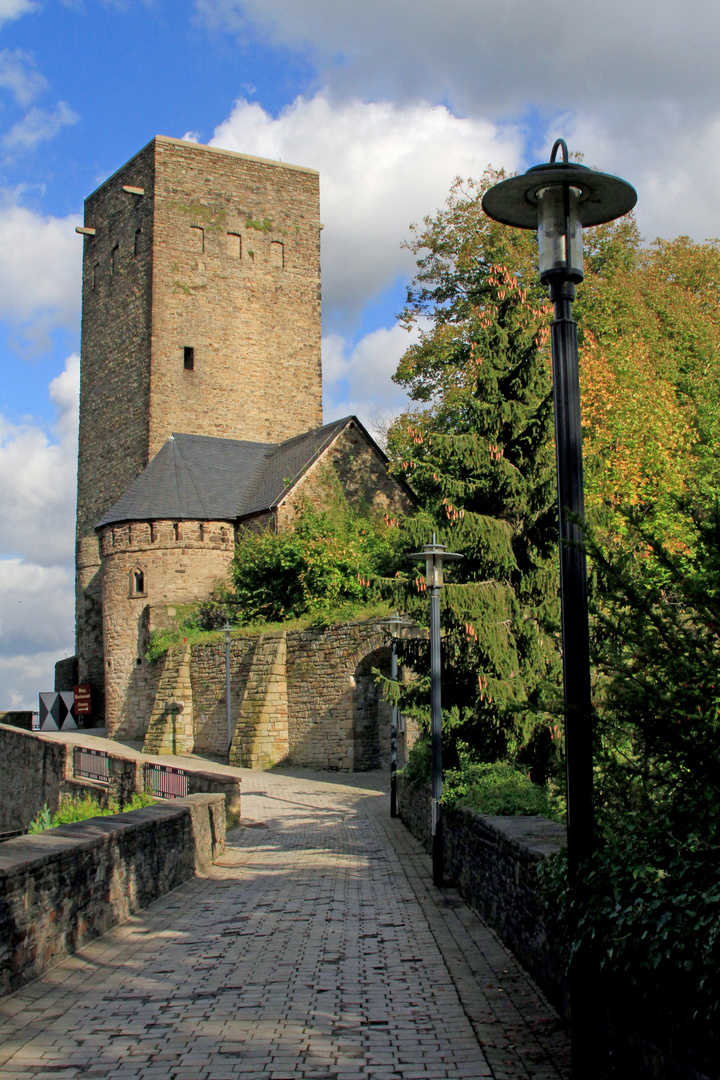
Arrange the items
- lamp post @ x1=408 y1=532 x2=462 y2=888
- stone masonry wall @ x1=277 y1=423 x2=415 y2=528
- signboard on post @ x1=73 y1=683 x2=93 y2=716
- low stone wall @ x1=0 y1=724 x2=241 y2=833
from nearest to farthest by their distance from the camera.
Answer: lamp post @ x1=408 y1=532 x2=462 y2=888 → low stone wall @ x1=0 y1=724 x2=241 y2=833 → stone masonry wall @ x1=277 y1=423 x2=415 y2=528 → signboard on post @ x1=73 y1=683 x2=93 y2=716

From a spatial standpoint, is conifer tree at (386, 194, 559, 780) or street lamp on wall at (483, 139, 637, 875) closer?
street lamp on wall at (483, 139, 637, 875)

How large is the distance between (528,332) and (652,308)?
1773 cm

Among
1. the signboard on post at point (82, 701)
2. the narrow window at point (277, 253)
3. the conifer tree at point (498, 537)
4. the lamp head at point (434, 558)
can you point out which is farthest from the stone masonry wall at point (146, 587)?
the lamp head at point (434, 558)

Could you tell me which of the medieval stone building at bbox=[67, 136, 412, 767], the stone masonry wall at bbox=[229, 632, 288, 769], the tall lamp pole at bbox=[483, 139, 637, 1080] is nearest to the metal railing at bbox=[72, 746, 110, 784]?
the stone masonry wall at bbox=[229, 632, 288, 769]

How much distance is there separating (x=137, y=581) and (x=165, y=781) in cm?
1531

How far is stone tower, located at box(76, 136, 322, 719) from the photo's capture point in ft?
122

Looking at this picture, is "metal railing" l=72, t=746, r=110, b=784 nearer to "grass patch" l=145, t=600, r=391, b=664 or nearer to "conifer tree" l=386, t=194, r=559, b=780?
"grass patch" l=145, t=600, r=391, b=664

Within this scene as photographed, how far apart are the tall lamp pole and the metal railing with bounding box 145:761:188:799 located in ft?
37.9

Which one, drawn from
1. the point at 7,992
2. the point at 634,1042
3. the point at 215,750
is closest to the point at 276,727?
the point at 215,750

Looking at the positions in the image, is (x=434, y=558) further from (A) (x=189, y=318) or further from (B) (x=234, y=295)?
(B) (x=234, y=295)

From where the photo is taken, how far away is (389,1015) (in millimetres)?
→ 5578

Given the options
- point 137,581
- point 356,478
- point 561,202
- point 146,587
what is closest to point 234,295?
point 356,478

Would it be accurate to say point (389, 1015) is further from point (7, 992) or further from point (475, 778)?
point (475, 778)

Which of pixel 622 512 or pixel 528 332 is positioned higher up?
pixel 528 332
